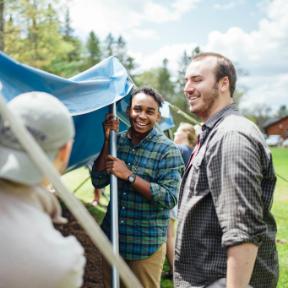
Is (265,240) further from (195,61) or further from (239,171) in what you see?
(195,61)

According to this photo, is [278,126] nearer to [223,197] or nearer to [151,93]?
[151,93]

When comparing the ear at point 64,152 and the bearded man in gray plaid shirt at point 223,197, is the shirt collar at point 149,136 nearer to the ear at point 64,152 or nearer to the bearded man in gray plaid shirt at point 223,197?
the bearded man in gray plaid shirt at point 223,197

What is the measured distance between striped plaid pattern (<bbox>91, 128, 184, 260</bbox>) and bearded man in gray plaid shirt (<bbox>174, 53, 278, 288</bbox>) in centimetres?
92

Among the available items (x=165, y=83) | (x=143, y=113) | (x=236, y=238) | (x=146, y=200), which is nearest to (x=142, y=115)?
(x=143, y=113)

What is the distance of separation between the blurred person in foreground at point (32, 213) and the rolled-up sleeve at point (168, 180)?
187 cm

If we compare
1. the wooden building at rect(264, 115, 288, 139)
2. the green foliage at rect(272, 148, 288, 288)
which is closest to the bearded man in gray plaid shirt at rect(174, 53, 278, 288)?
the green foliage at rect(272, 148, 288, 288)

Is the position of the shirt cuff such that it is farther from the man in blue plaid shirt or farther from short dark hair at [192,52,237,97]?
the man in blue plaid shirt

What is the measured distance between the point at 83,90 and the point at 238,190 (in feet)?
5.31

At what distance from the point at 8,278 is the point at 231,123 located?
1260 millimetres

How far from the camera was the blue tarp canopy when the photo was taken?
2621 mm

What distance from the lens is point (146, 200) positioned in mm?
3176

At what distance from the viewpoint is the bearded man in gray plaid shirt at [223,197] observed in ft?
6.08

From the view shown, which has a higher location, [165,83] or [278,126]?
[165,83]

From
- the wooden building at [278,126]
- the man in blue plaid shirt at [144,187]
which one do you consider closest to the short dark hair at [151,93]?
the man in blue plaid shirt at [144,187]
